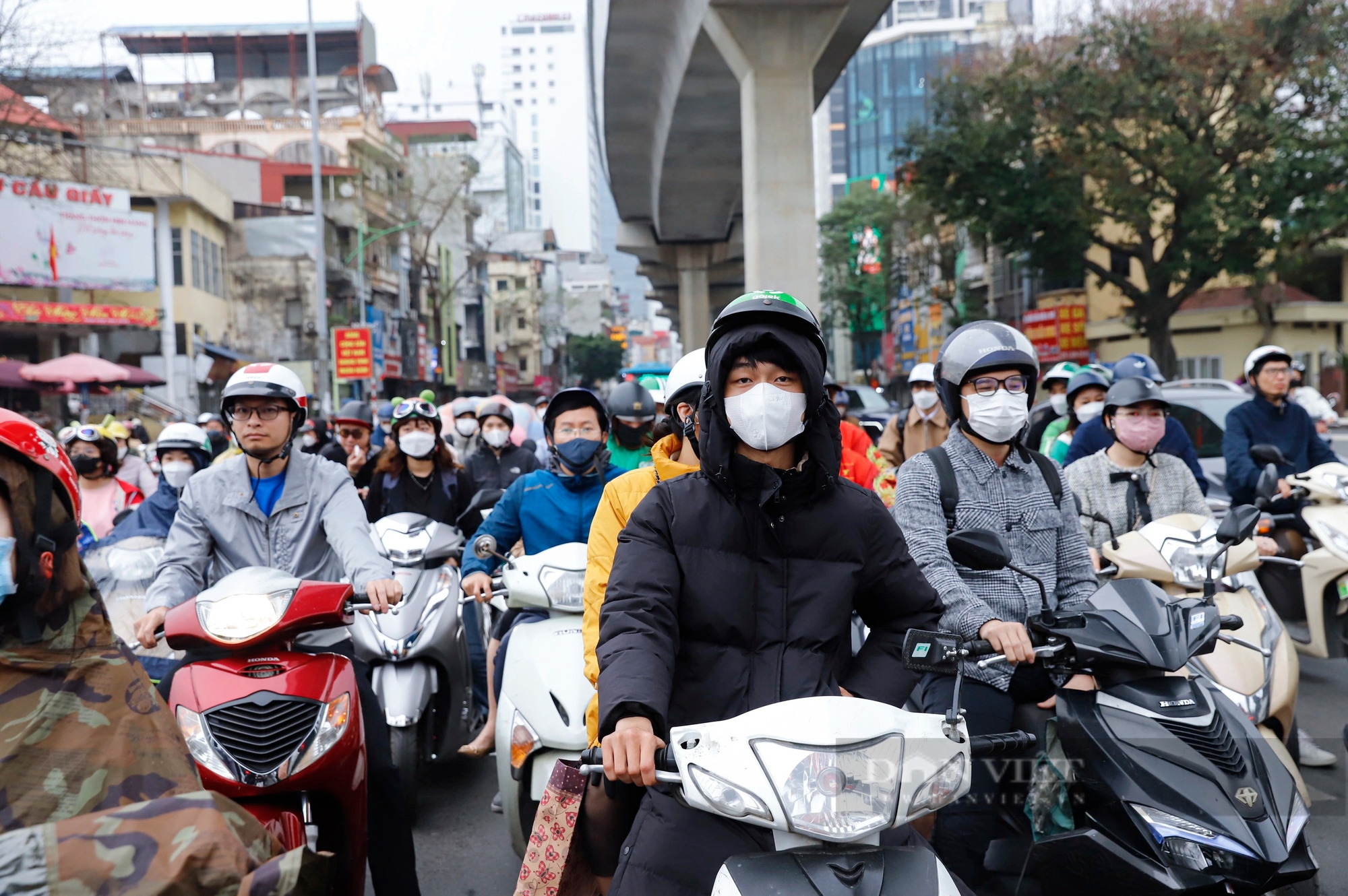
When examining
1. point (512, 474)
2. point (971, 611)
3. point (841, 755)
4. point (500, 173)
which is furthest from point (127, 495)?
point (500, 173)

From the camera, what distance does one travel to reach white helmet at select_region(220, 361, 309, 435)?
3867mm

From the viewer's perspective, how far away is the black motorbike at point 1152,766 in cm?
259

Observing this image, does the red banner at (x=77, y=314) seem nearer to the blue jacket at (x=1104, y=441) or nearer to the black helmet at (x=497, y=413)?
the black helmet at (x=497, y=413)

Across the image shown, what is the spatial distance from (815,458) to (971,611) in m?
1.01

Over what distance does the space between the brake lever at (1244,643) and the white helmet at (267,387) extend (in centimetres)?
309

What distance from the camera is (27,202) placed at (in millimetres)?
27766

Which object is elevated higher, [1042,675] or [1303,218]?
[1303,218]

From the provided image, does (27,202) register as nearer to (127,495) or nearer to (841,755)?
(127,495)

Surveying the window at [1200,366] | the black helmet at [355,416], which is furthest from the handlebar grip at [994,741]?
the window at [1200,366]

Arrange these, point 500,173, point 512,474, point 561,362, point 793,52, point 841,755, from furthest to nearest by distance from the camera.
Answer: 1. point 561,362
2. point 500,173
3. point 793,52
4. point 512,474
5. point 841,755

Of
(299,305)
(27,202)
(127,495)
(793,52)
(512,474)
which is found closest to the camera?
(127,495)

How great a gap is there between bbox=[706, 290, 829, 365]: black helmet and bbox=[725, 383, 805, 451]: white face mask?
144mm

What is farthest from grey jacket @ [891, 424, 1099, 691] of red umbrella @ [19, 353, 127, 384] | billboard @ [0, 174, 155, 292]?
billboard @ [0, 174, 155, 292]

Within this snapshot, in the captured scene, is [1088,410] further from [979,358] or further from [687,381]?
[687,381]
